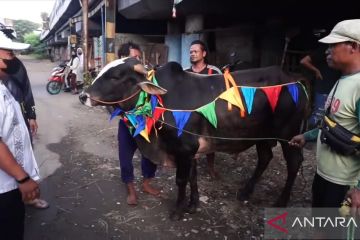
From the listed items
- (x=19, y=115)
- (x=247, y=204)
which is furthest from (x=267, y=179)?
(x=19, y=115)

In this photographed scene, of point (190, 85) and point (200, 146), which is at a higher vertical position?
point (190, 85)

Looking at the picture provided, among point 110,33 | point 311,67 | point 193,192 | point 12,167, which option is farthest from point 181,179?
point 110,33

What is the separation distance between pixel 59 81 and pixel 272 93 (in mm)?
9473

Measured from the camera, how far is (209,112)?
3.04 metres

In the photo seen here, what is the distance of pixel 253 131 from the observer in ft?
11.0

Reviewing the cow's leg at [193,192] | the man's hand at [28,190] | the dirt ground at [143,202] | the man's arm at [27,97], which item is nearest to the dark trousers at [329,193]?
the dirt ground at [143,202]

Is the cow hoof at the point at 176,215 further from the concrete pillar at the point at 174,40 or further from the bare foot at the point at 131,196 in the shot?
the concrete pillar at the point at 174,40

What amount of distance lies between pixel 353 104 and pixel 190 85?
1612 mm

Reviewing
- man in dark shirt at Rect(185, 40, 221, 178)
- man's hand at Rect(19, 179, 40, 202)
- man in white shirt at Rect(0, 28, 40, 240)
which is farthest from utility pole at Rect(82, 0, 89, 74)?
man's hand at Rect(19, 179, 40, 202)

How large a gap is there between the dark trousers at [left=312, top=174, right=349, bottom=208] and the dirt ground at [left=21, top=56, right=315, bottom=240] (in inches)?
41.7

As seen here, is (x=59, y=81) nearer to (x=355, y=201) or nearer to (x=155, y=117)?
(x=155, y=117)

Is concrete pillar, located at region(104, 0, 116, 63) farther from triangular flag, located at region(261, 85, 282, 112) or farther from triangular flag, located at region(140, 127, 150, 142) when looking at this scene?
triangular flag, located at region(261, 85, 282, 112)

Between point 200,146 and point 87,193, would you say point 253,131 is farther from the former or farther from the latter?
point 87,193

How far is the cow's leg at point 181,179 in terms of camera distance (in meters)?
3.07
